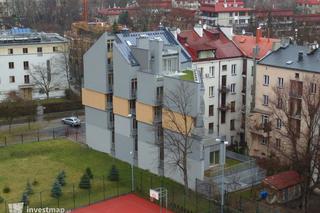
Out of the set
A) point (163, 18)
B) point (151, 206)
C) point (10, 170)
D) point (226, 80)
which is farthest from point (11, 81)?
point (163, 18)

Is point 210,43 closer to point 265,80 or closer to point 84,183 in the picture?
Answer: point 265,80

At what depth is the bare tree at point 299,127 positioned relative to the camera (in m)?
34.7

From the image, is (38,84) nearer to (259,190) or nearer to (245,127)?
(245,127)

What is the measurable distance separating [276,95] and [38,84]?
31.8 meters

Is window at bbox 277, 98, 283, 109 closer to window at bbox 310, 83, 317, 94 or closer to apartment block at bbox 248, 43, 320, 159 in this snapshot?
apartment block at bbox 248, 43, 320, 159

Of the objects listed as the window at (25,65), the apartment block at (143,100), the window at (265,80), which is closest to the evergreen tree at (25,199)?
the apartment block at (143,100)

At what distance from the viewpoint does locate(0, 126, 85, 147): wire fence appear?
166 feet

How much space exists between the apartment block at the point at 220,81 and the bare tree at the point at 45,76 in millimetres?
20613

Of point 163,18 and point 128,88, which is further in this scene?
point 163,18

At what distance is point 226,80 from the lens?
162ft

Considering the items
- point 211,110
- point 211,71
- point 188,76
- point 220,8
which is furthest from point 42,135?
point 220,8

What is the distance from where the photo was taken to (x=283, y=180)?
3706 cm

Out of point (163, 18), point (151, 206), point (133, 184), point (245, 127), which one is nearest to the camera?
point (151, 206)

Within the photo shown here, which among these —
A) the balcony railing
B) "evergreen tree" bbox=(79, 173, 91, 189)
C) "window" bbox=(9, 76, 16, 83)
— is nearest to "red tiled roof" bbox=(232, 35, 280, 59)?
the balcony railing
